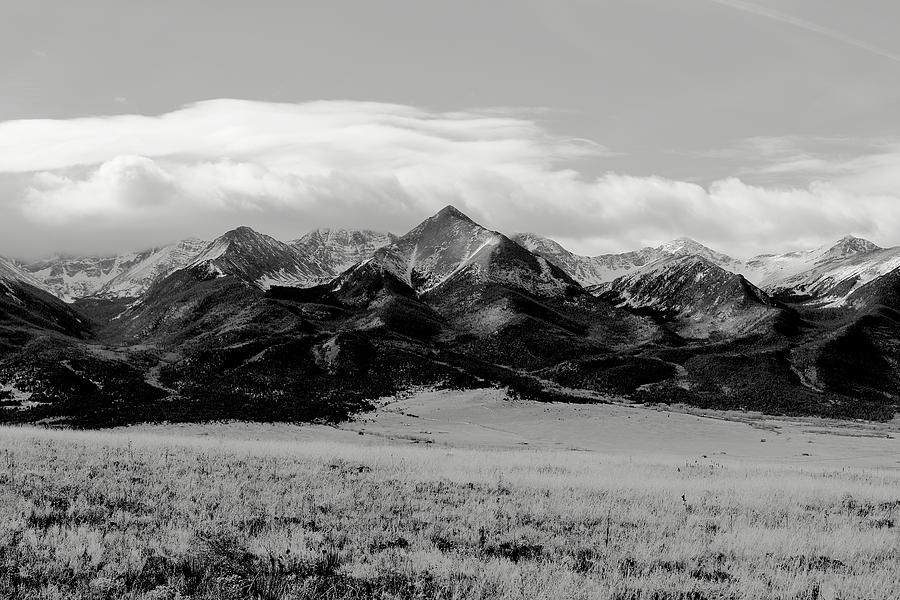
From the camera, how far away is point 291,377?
524 feet

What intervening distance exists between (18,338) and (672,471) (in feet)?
652

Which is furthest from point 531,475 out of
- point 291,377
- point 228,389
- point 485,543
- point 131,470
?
point 291,377

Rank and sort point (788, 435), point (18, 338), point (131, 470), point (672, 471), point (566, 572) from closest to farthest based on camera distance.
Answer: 1. point (566, 572)
2. point (131, 470)
3. point (672, 471)
4. point (788, 435)
5. point (18, 338)

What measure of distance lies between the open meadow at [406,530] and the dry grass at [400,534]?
0.15 feet

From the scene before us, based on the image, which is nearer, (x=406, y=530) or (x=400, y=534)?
(x=400, y=534)

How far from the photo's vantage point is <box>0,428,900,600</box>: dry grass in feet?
32.5

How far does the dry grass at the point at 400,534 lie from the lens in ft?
32.5

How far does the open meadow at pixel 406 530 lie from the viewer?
9.95 meters

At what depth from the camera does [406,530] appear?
44.1ft

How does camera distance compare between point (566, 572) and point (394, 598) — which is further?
point (566, 572)

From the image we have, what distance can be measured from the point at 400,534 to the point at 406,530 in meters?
0.48

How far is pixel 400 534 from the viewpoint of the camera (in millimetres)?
12984

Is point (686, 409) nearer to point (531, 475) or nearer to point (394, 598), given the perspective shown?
point (531, 475)

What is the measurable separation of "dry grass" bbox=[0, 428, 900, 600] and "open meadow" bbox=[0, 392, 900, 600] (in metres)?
0.05
